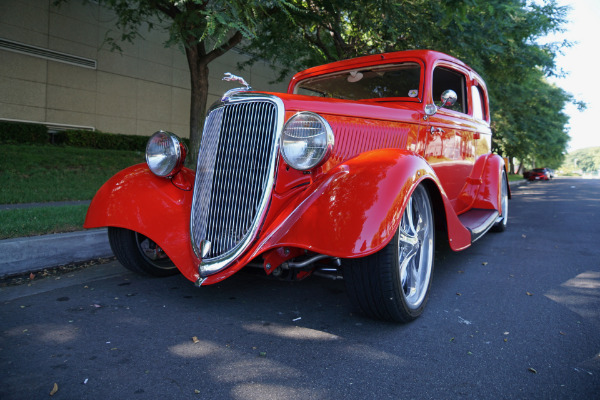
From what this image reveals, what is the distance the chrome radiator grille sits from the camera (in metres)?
2.63

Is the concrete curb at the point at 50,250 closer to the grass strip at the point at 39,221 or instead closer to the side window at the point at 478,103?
the grass strip at the point at 39,221

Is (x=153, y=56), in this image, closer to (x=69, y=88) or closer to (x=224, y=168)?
(x=69, y=88)

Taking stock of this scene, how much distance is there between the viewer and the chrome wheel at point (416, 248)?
275cm

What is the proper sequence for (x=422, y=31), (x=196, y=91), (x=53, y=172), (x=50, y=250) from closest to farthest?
(x=50, y=250) → (x=422, y=31) → (x=53, y=172) → (x=196, y=91)

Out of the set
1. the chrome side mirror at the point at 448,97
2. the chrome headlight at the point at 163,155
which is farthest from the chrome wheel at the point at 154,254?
the chrome side mirror at the point at 448,97

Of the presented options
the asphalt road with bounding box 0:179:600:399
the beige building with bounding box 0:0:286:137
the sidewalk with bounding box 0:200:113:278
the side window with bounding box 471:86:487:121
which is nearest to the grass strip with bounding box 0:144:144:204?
the sidewalk with bounding box 0:200:113:278

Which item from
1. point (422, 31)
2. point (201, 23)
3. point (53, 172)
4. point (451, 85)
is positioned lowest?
point (53, 172)

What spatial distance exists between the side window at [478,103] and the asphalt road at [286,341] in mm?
2259

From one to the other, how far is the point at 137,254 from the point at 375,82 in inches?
105

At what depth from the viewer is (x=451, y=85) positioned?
4.52 m

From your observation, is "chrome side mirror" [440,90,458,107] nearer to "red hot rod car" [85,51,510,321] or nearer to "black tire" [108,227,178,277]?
"red hot rod car" [85,51,510,321]

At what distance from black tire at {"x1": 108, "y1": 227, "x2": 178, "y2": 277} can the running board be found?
262cm

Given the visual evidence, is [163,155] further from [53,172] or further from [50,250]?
[53,172]

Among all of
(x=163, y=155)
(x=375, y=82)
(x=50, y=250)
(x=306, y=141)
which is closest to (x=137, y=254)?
(x=163, y=155)
